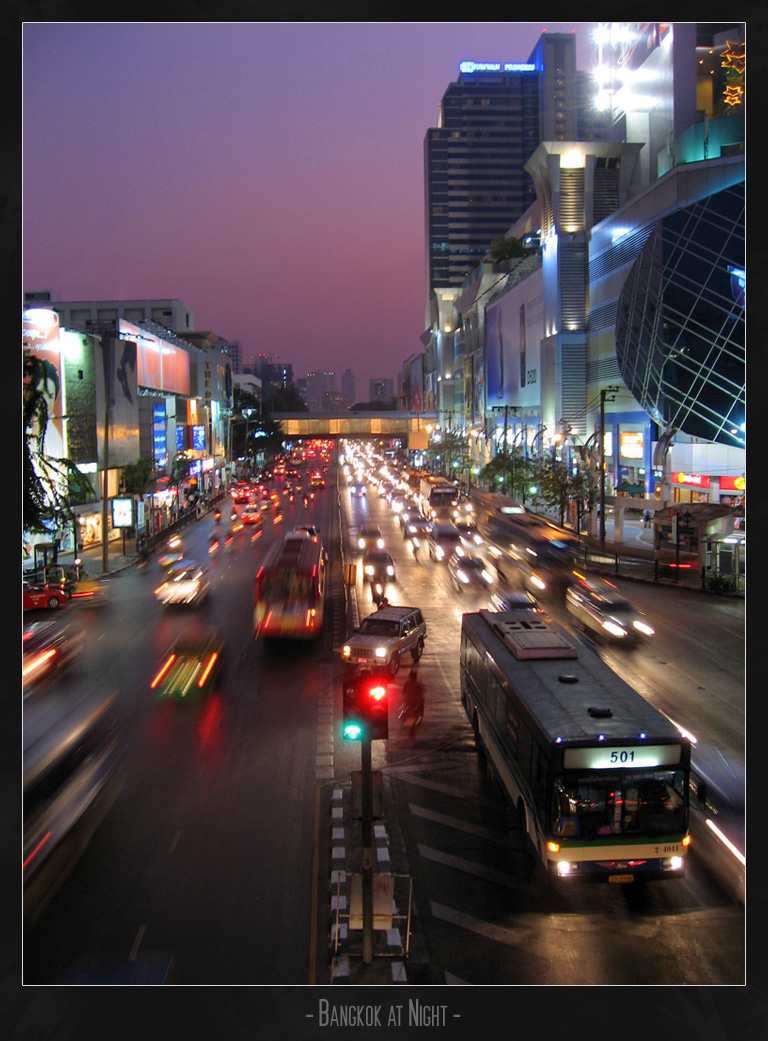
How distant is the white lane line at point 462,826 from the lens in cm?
1277

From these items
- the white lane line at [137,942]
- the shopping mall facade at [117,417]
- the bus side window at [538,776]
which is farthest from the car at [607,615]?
the white lane line at [137,942]

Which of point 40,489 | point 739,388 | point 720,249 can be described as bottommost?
point 40,489

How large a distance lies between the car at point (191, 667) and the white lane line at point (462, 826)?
26.4 feet

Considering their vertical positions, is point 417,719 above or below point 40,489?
below

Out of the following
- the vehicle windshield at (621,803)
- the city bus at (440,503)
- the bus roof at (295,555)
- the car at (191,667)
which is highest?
the city bus at (440,503)

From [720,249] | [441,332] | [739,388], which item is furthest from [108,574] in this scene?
[441,332]

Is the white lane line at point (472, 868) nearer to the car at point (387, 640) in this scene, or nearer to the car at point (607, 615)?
the car at point (387, 640)

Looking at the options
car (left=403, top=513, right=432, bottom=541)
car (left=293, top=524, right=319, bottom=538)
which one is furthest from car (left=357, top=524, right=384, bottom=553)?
car (left=403, top=513, right=432, bottom=541)

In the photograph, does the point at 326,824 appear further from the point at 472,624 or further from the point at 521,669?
the point at 472,624

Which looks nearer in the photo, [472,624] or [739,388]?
[472,624]

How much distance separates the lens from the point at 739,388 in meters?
48.1

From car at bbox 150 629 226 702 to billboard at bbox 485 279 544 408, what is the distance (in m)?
72.1

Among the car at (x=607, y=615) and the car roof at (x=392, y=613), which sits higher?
the car roof at (x=392, y=613)
